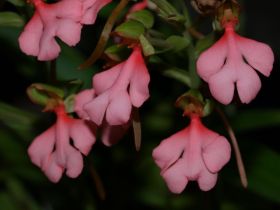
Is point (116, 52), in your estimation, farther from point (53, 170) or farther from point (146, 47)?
point (53, 170)

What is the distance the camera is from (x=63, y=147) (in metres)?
0.98

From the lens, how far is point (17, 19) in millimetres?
1027

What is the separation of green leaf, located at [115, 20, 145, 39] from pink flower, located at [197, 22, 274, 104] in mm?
90

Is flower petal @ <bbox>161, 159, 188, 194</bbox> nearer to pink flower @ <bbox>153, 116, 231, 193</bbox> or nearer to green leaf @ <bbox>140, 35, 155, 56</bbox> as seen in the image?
pink flower @ <bbox>153, 116, 231, 193</bbox>

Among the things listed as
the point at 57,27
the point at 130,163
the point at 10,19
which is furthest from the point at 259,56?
the point at 130,163

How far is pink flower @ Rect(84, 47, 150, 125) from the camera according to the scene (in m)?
0.88

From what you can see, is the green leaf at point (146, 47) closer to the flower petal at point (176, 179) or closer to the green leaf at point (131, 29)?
the green leaf at point (131, 29)

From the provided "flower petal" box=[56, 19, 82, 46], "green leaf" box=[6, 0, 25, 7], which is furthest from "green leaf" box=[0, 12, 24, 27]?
"flower petal" box=[56, 19, 82, 46]

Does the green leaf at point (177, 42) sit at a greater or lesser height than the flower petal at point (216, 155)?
greater

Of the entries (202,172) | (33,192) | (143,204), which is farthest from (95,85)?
(33,192)

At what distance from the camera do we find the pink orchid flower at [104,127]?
0.95 m

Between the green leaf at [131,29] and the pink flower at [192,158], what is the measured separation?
5.4 inches

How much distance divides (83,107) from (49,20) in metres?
0.12

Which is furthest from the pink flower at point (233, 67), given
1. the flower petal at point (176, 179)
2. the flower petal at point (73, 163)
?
the flower petal at point (73, 163)
